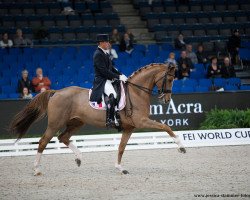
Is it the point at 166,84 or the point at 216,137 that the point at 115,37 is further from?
the point at 166,84

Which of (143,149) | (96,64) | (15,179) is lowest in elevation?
(143,149)

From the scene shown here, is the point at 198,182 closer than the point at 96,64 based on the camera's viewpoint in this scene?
Yes

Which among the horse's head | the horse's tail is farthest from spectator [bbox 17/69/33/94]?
the horse's head

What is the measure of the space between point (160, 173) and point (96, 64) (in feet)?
6.53

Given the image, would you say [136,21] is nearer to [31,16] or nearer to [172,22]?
[172,22]

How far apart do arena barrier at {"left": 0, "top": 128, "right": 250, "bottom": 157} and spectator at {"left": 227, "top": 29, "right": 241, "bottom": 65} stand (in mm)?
5738

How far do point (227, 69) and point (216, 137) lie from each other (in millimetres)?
4164

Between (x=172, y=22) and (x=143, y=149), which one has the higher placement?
(x=172, y=22)

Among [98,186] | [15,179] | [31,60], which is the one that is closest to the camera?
[98,186]

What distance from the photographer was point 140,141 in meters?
12.2

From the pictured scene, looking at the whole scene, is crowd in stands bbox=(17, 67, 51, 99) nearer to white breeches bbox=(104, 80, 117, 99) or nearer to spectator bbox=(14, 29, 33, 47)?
spectator bbox=(14, 29, 33, 47)

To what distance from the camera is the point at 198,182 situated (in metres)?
7.77

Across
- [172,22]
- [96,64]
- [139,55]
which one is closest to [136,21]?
[172,22]

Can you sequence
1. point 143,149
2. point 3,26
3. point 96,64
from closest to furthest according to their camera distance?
point 96,64
point 143,149
point 3,26
